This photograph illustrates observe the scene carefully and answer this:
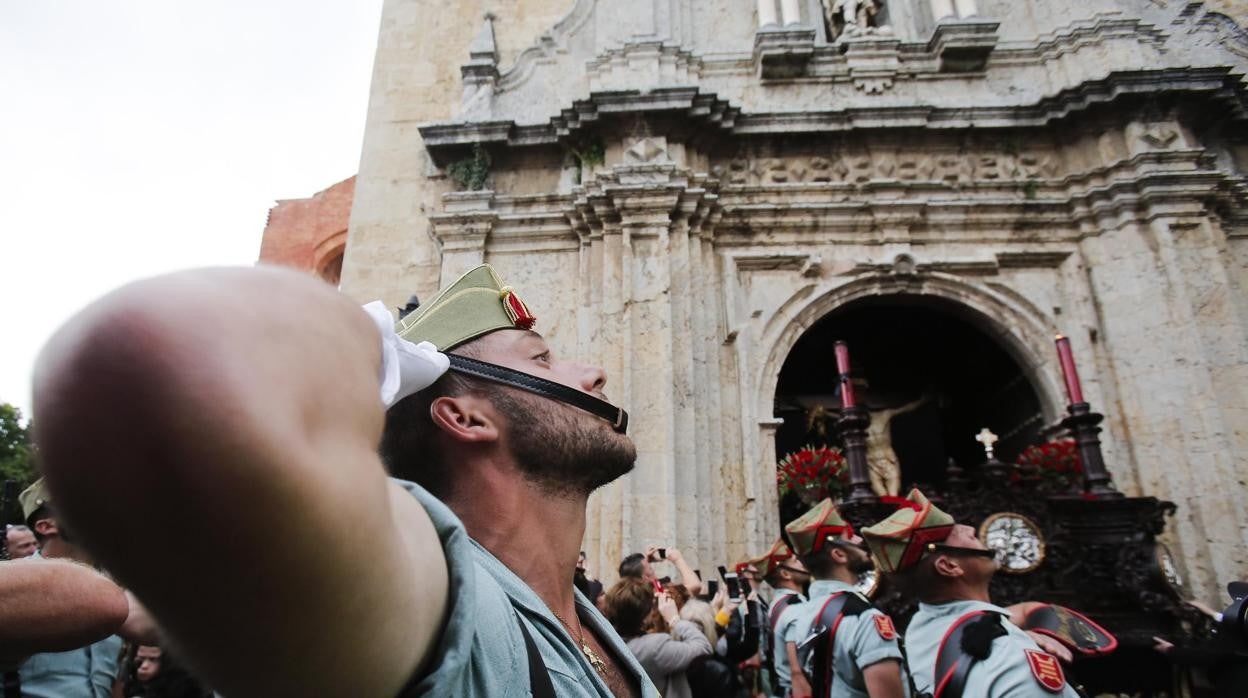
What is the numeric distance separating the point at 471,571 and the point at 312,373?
370mm

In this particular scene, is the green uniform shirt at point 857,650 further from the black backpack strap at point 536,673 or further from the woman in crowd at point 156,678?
the woman in crowd at point 156,678

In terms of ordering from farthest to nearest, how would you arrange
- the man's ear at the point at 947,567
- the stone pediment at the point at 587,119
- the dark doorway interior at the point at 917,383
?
the dark doorway interior at the point at 917,383, the stone pediment at the point at 587,119, the man's ear at the point at 947,567

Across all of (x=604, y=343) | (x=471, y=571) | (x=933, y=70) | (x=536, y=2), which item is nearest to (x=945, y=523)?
(x=471, y=571)

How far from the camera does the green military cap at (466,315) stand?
5.22 feet

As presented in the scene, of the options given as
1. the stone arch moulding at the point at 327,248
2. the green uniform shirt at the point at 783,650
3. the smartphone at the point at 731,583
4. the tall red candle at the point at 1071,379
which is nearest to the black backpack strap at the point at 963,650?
the green uniform shirt at the point at 783,650

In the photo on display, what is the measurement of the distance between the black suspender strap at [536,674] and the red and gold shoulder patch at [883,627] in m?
2.89

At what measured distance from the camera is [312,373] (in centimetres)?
54

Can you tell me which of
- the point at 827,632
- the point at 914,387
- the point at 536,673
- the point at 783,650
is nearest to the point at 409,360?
the point at 536,673

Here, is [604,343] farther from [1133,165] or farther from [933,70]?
[1133,165]

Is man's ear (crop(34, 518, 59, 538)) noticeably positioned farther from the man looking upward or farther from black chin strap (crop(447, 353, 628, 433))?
black chin strap (crop(447, 353, 628, 433))

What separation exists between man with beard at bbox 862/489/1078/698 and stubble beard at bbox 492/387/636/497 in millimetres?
1848

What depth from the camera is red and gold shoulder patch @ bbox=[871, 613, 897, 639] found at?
338 centimetres

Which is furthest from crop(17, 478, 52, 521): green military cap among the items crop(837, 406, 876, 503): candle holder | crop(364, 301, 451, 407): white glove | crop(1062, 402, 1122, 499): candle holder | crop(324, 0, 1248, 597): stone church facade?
crop(1062, 402, 1122, 499): candle holder

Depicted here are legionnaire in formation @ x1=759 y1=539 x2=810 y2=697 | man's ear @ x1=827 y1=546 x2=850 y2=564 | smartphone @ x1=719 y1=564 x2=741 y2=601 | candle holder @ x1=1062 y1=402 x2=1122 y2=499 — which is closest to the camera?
man's ear @ x1=827 y1=546 x2=850 y2=564
